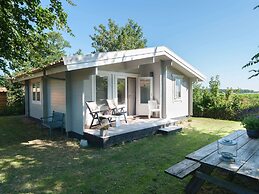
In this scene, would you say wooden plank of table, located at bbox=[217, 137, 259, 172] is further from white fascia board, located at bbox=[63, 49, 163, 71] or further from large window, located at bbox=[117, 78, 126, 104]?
large window, located at bbox=[117, 78, 126, 104]

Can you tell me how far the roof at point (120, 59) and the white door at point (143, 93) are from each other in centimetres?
130

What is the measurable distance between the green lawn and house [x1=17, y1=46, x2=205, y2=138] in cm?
157

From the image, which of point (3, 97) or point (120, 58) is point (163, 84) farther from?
point (3, 97)

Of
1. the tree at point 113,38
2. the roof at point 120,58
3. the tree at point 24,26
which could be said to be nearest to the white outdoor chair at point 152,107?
the roof at point 120,58

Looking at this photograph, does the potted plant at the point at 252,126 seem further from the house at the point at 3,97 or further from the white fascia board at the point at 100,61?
the house at the point at 3,97

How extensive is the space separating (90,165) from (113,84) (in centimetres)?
445

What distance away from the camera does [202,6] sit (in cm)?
1033

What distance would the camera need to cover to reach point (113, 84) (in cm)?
820

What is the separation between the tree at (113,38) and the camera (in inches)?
1119

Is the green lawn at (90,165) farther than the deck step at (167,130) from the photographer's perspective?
No

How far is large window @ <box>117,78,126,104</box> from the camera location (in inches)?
337

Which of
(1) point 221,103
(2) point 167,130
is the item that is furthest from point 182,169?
(1) point 221,103

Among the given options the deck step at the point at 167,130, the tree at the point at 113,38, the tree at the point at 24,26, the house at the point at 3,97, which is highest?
the tree at the point at 113,38

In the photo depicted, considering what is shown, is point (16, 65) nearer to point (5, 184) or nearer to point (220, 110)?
point (5, 184)
